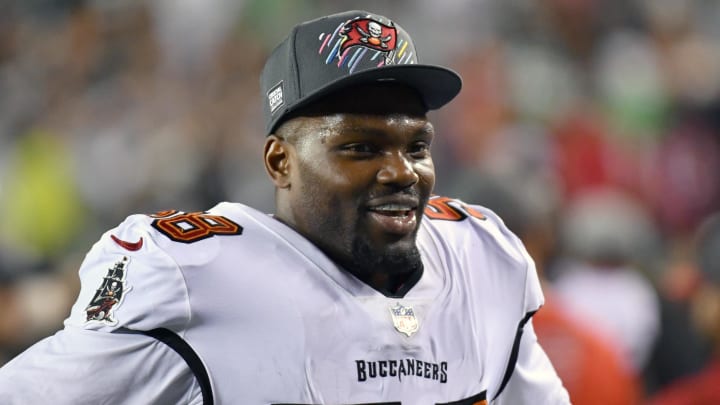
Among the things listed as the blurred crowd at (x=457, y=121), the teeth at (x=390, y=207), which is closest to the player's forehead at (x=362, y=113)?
the teeth at (x=390, y=207)

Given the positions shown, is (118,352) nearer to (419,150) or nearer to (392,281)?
(392,281)

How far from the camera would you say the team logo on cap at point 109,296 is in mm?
2018

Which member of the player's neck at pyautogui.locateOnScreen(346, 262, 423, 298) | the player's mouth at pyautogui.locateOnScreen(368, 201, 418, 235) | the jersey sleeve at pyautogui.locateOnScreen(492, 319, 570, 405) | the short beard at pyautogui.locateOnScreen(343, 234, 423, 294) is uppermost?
the player's mouth at pyautogui.locateOnScreen(368, 201, 418, 235)

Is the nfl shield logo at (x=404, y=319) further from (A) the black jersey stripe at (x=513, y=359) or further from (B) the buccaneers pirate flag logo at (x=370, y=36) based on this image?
(B) the buccaneers pirate flag logo at (x=370, y=36)

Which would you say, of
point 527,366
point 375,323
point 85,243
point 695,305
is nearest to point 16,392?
point 375,323

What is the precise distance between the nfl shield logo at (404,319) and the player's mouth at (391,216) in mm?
159

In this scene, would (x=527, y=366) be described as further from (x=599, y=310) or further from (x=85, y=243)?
(x=85, y=243)

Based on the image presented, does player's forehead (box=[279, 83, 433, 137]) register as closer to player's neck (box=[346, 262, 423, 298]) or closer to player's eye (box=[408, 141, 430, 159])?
player's eye (box=[408, 141, 430, 159])

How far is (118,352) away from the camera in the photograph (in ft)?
6.54

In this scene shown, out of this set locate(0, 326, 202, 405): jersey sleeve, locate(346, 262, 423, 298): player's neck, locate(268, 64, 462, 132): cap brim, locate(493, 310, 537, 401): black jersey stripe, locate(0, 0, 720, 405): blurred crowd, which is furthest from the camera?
locate(0, 0, 720, 405): blurred crowd

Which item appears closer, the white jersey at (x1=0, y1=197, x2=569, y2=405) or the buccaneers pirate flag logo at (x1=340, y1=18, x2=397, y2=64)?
the white jersey at (x1=0, y1=197, x2=569, y2=405)

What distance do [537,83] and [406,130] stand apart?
20.4ft

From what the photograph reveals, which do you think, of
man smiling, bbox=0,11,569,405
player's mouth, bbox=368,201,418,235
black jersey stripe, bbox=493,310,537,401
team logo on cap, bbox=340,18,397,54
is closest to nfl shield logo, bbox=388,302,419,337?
man smiling, bbox=0,11,569,405

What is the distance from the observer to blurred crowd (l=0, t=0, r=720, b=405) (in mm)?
6242
